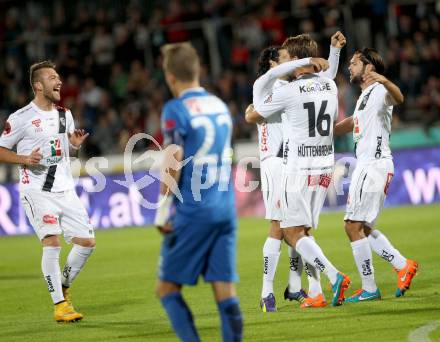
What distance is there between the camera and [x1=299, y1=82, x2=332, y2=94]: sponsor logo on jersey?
9.66 metres

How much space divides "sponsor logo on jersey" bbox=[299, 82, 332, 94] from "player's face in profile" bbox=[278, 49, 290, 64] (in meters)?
0.41

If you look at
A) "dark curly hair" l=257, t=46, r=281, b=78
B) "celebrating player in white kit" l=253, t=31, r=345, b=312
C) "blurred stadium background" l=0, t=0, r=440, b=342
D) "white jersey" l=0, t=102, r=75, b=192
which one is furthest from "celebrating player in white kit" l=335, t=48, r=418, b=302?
"blurred stadium background" l=0, t=0, r=440, b=342

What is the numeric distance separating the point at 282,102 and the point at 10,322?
352cm

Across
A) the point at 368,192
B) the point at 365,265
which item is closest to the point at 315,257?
the point at 365,265

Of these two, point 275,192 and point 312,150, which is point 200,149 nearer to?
point 312,150

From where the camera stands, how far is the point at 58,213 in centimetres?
1019

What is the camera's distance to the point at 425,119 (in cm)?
2262

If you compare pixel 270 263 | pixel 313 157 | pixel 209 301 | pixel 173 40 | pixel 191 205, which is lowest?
pixel 209 301

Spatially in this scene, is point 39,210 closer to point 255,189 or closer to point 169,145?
point 169,145

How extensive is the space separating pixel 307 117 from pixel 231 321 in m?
3.35

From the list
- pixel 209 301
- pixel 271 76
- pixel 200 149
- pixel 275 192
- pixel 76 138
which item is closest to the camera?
pixel 200 149

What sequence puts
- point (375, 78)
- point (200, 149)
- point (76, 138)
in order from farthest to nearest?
1. point (76, 138)
2. point (375, 78)
3. point (200, 149)

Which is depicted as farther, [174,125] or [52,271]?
[52,271]

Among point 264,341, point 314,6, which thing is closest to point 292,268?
point 264,341
